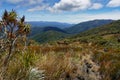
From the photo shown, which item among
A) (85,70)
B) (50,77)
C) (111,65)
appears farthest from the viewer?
(111,65)

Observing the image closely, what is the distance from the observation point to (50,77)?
6195 millimetres

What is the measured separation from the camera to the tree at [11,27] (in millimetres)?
4840

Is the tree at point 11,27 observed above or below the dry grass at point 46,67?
above

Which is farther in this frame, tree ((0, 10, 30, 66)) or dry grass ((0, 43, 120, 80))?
dry grass ((0, 43, 120, 80))

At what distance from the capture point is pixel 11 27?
4.96m

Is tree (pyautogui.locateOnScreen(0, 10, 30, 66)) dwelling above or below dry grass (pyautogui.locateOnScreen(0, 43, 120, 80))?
above

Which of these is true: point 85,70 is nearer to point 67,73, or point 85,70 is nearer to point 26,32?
point 67,73

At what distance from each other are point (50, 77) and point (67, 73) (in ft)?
4.57

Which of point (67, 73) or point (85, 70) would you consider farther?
point (85, 70)

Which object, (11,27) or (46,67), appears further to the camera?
(46,67)

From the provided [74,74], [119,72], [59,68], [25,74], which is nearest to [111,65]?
[119,72]

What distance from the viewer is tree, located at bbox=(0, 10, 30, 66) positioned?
Answer: 484 cm

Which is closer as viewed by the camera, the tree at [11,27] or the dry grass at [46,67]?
the tree at [11,27]

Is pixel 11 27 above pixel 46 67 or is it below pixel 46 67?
above
